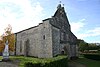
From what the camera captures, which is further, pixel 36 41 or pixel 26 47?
pixel 26 47

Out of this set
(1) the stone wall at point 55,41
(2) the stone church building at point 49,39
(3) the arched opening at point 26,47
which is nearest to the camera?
(1) the stone wall at point 55,41

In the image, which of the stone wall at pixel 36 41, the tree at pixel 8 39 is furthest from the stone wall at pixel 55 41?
the tree at pixel 8 39

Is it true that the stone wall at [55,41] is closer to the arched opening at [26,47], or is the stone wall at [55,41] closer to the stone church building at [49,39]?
the stone church building at [49,39]

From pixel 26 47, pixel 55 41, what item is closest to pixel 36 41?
pixel 26 47

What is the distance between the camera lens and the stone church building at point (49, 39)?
32.5 meters

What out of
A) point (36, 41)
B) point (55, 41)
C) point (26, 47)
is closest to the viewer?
point (55, 41)

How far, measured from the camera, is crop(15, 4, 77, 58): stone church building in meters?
32.5

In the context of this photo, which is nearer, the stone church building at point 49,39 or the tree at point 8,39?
the stone church building at point 49,39

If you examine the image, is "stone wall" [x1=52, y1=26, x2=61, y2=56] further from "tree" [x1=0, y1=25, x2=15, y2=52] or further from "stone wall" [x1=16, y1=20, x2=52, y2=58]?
"tree" [x1=0, y1=25, x2=15, y2=52]

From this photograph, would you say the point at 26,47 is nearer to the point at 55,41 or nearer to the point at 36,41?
the point at 36,41

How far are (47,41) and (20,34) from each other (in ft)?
45.3

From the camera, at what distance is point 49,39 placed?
3238 cm

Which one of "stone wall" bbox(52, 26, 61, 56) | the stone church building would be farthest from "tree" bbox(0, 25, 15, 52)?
"stone wall" bbox(52, 26, 61, 56)

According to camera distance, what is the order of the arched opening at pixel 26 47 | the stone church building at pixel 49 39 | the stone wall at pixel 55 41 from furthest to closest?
the arched opening at pixel 26 47, the stone church building at pixel 49 39, the stone wall at pixel 55 41
